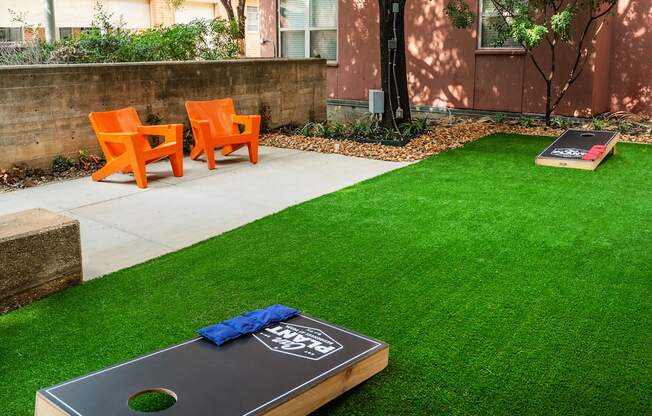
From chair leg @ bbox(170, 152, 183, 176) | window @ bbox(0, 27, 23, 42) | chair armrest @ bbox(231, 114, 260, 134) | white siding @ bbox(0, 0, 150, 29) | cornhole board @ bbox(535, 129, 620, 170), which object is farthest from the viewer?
white siding @ bbox(0, 0, 150, 29)

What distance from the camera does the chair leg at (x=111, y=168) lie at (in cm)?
716

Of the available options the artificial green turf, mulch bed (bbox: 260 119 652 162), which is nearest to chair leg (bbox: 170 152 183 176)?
the artificial green turf

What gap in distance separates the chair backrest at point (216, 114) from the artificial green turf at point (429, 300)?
111 inches

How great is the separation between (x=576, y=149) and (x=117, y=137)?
553 centimetres

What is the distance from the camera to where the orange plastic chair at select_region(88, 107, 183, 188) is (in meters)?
7.01

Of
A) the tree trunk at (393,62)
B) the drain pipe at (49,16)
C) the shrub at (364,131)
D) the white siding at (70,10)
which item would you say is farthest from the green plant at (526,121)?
the white siding at (70,10)

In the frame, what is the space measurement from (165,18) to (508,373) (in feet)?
87.5

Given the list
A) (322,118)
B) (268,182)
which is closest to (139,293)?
(268,182)

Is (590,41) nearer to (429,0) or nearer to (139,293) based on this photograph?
(429,0)

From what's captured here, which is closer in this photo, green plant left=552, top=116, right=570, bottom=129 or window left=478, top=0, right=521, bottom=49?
green plant left=552, top=116, right=570, bottom=129

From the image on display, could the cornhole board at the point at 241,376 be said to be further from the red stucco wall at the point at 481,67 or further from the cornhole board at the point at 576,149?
the red stucco wall at the point at 481,67

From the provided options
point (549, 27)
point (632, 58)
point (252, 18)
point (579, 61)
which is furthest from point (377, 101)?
point (252, 18)

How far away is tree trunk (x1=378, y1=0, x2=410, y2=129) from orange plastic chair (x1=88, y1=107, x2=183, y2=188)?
12.7 feet

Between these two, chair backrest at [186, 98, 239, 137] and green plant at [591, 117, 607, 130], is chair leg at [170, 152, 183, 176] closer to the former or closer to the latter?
chair backrest at [186, 98, 239, 137]
